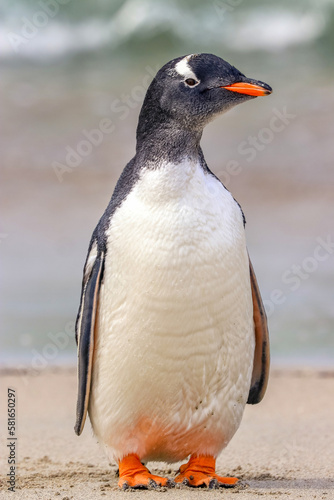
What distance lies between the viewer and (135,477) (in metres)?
3.20

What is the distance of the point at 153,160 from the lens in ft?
10.2

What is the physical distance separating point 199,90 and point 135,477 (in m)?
1.60

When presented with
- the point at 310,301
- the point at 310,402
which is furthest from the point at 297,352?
the point at 310,402

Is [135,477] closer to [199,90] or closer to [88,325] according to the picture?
[88,325]

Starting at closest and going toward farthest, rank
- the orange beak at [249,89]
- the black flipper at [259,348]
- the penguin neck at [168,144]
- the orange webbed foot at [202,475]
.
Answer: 1. the orange beak at [249,89]
2. the penguin neck at [168,144]
3. the orange webbed foot at [202,475]
4. the black flipper at [259,348]

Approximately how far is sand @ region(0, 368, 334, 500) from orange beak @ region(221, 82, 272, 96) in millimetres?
1554

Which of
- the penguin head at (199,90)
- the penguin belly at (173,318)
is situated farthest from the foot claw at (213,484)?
the penguin head at (199,90)

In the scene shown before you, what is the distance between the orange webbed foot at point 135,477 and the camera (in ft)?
10.3

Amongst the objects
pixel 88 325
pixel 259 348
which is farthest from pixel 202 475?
pixel 88 325

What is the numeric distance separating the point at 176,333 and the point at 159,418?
1.27ft

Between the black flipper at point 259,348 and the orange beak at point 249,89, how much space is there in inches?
32.2

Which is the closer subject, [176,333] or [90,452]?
[176,333]

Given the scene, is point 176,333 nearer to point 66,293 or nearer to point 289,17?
point 66,293

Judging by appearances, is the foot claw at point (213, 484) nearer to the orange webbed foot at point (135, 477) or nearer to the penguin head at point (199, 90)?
the orange webbed foot at point (135, 477)
